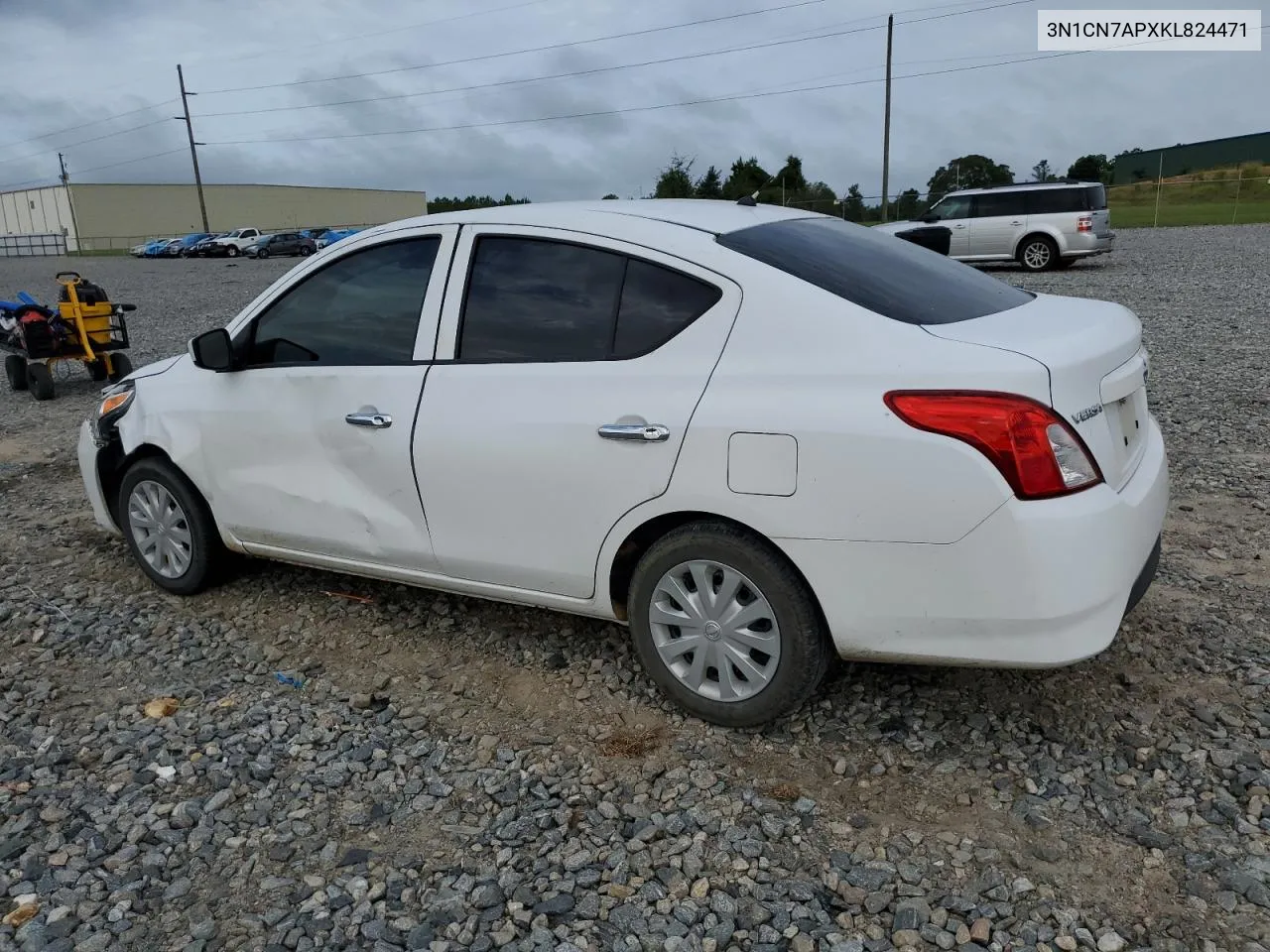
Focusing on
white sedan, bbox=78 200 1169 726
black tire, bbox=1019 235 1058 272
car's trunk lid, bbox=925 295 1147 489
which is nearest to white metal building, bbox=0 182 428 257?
black tire, bbox=1019 235 1058 272

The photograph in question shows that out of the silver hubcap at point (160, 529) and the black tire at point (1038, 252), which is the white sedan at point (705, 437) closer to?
the silver hubcap at point (160, 529)

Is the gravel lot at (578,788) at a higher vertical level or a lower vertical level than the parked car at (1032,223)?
lower

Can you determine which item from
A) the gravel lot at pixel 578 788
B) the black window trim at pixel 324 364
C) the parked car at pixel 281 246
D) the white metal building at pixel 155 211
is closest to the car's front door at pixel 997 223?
the gravel lot at pixel 578 788

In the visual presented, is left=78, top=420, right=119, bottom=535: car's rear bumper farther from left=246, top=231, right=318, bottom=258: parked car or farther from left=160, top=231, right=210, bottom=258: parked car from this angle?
left=160, top=231, right=210, bottom=258: parked car

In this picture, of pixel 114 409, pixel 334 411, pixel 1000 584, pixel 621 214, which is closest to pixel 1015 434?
pixel 1000 584

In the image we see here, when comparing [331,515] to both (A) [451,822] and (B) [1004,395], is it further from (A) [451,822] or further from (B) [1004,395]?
(B) [1004,395]

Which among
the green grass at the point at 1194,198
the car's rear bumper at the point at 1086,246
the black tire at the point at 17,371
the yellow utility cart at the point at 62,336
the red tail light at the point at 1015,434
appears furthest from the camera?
the green grass at the point at 1194,198

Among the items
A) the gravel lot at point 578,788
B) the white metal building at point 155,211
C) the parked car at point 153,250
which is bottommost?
the gravel lot at point 578,788

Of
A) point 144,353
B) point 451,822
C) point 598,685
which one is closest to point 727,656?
point 598,685

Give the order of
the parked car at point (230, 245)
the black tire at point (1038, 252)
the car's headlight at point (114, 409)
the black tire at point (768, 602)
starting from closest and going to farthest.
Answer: the black tire at point (768, 602), the car's headlight at point (114, 409), the black tire at point (1038, 252), the parked car at point (230, 245)

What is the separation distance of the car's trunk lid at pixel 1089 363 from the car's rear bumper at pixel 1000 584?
145mm

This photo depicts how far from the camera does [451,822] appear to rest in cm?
295

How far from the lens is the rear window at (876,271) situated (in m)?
3.14

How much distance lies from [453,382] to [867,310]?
1499 millimetres
